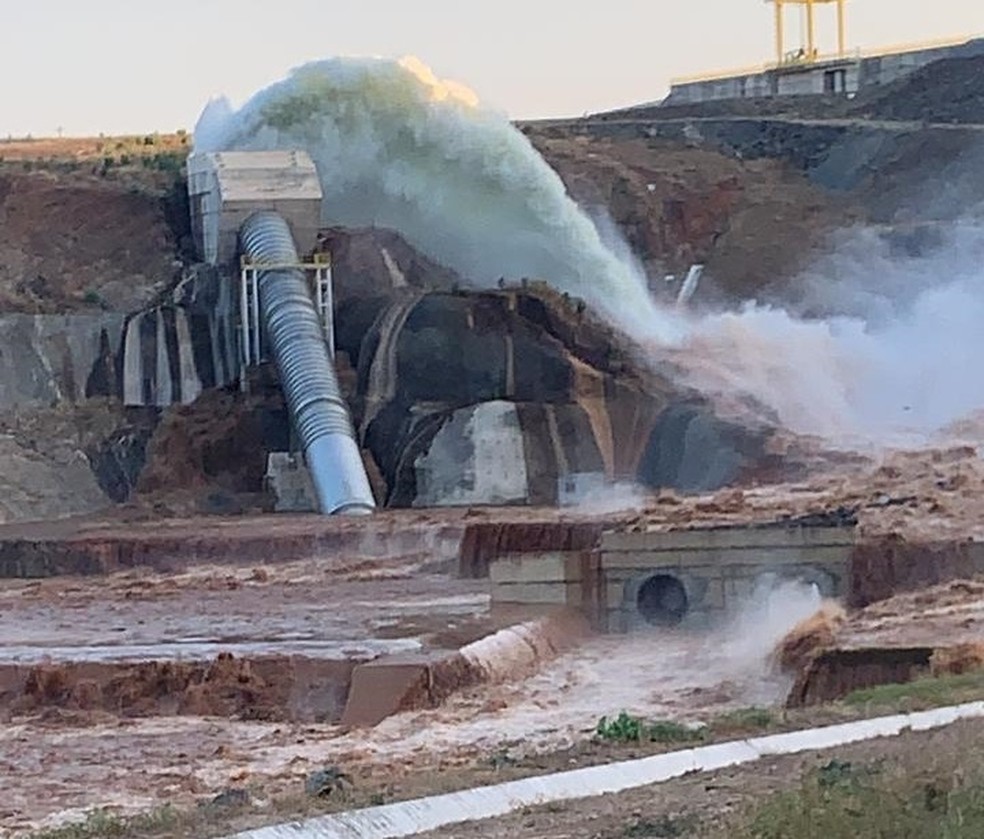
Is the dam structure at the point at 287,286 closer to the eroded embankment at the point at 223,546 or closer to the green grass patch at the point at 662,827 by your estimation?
the eroded embankment at the point at 223,546

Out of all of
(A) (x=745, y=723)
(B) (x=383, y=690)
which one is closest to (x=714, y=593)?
(B) (x=383, y=690)

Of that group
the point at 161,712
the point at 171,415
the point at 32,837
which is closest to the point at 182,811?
the point at 32,837

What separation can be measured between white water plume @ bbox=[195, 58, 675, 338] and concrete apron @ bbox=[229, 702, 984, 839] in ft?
162

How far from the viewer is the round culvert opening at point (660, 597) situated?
36.2m

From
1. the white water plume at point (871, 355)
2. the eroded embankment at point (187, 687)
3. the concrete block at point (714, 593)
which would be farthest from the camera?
the white water plume at point (871, 355)

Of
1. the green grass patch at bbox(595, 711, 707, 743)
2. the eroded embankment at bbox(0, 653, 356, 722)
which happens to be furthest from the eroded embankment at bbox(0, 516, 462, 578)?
the green grass patch at bbox(595, 711, 707, 743)

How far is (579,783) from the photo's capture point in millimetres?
15250

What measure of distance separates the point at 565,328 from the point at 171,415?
397 inches

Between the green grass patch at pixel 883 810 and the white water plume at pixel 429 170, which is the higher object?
the white water plume at pixel 429 170

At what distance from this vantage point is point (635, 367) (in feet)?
196

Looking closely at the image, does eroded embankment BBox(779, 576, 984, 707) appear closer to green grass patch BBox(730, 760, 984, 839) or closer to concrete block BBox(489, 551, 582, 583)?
concrete block BBox(489, 551, 582, 583)

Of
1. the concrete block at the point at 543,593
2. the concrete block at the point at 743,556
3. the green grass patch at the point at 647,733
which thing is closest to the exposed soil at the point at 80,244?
the concrete block at the point at 543,593

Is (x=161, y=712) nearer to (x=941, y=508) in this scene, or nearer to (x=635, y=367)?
(x=941, y=508)

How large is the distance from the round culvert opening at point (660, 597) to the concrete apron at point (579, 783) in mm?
18013
